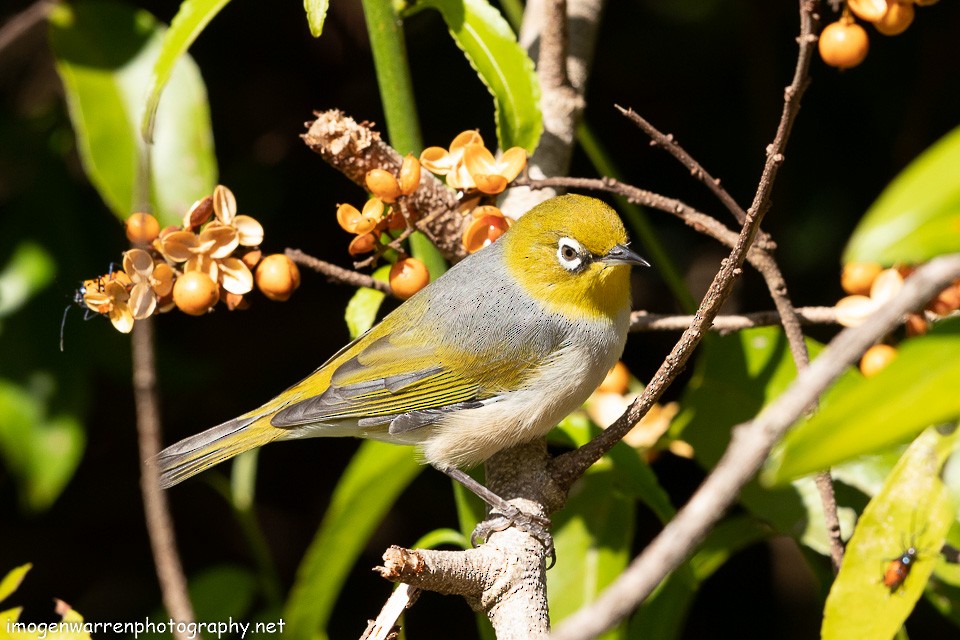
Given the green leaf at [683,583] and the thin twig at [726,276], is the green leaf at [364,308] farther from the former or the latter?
the green leaf at [683,583]

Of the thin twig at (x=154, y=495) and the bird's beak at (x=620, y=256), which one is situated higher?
the bird's beak at (x=620, y=256)

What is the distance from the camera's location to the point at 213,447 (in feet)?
8.73

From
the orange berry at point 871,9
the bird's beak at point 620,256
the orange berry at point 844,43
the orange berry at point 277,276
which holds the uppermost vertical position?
the orange berry at point 871,9

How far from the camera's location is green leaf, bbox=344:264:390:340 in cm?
250

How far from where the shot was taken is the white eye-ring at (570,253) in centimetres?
264

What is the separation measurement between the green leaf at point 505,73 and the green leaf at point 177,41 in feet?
1.66

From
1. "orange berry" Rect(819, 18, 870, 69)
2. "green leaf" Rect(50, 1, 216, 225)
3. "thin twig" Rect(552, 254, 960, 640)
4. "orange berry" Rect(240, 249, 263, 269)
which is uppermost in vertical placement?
"orange berry" Rect(819, 18, 870, 69)

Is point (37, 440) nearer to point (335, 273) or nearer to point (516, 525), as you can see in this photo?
point (335, 273)

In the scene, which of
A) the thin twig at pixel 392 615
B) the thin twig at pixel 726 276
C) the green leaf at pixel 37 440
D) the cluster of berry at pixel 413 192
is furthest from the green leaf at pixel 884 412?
the green leaf at pixel 37 440

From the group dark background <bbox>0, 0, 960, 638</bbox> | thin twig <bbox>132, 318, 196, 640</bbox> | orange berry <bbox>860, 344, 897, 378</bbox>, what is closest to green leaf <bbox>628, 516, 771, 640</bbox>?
orange berry <bbox>860, 344, 897, 378</bbox>

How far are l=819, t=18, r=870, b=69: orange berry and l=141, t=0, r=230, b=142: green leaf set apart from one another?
1311mm

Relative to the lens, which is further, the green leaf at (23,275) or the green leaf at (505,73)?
the green leaf at (23,275)

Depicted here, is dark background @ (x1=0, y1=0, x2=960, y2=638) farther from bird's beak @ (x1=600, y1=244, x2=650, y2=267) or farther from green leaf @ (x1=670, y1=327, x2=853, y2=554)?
green leaf @ (x1=670, y1=327, x2=853, y2=554)

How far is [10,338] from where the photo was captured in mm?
2914
